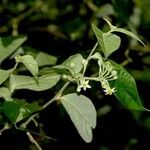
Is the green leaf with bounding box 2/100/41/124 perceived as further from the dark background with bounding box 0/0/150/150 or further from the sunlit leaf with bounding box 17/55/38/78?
the dark background with bounding box 0/0/150/150

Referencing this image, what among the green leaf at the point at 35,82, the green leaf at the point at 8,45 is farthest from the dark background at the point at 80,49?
the green leaf at the point at 35,82

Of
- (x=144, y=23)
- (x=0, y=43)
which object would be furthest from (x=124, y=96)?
(x=144, y=23)

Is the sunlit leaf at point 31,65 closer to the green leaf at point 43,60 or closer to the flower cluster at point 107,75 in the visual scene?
the flower cluster at point 107,75

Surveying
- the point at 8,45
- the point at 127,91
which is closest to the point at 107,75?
the point at 127,91

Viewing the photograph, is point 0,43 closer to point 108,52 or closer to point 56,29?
point 108,52

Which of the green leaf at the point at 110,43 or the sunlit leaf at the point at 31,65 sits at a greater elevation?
the sunlit leaf at the point at 31,65
